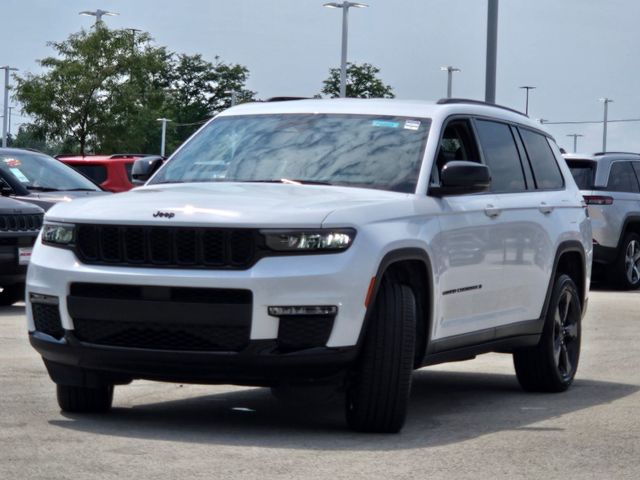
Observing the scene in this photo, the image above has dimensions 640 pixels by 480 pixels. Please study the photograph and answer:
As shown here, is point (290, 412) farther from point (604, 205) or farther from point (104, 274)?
point (604, 205)

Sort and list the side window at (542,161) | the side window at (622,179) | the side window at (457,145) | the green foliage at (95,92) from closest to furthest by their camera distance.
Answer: the side window at (457,145) → the side window at (542,161) → the side window at (622,179) → the green foliage at (95,92)

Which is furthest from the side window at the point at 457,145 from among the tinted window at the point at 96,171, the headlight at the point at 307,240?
the tinted window at the point at 96,171

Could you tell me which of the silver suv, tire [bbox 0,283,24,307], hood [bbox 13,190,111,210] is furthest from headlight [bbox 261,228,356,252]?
the silver suv

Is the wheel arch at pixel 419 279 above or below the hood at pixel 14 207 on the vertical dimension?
above

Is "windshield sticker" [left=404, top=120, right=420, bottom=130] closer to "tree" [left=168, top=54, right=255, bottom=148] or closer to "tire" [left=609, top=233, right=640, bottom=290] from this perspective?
"tire" [left=609, top=233, right=640, bottom=290]

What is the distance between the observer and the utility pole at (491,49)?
2625 cm

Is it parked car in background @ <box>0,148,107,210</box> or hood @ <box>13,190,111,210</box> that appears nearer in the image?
hood @ <box>13,190,111,210</box>

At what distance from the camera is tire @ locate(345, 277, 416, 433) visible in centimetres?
739

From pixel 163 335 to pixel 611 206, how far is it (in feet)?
50.1

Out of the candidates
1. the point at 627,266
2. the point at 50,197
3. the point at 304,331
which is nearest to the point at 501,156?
the point at 304,331

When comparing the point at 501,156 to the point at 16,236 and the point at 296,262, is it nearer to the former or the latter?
the point at 296,262

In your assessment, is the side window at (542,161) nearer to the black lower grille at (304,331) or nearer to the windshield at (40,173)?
the black lower grille at (304,331)

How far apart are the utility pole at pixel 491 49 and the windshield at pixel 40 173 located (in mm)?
9641

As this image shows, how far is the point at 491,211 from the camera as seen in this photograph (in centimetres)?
895
